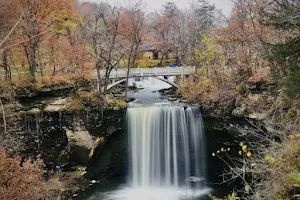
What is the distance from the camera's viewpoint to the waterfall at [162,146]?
1777cm

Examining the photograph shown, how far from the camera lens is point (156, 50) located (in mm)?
35719

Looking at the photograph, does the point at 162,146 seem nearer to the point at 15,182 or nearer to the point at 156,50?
the point at 15,182

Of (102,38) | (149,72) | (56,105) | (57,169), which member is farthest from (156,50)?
(57,169)

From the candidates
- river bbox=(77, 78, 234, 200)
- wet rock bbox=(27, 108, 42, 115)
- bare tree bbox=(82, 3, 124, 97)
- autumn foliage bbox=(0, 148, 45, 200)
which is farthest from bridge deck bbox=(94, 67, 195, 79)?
autumn foliage bbox=(0, 148, 45, 200)

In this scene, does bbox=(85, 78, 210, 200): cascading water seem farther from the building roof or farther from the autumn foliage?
the building roof

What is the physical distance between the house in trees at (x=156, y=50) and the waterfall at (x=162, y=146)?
16372mm

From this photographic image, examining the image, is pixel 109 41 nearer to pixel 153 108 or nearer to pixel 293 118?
pixel 153 108

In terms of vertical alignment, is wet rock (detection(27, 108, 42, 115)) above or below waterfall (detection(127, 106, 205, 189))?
above

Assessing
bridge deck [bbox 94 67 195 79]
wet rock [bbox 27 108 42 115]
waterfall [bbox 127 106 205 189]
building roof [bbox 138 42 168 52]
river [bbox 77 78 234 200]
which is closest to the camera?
wet rock [bbox 27 108 42 115]

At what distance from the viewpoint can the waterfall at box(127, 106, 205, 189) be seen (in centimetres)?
1777

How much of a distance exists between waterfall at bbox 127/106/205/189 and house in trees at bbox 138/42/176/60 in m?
16.4

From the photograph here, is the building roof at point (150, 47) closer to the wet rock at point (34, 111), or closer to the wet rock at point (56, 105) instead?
the wet rock at point (56, 105)

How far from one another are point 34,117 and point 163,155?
8.54 m

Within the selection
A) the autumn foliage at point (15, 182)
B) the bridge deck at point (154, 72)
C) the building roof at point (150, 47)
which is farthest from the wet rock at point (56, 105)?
the building roof at point (150, 47)
